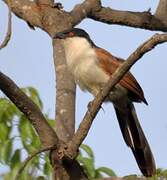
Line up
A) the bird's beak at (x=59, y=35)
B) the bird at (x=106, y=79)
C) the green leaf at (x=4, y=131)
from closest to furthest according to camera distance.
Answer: the green leaf at (x=4, y=131) → the bird's beak at (x=59, y=35) → the bird at (x=106, y=79)

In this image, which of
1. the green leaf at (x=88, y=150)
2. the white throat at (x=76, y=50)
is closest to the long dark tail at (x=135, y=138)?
the green leaf at (x=88, y=150)

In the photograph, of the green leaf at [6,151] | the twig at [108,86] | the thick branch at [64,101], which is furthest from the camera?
the green leaf at [6,151]

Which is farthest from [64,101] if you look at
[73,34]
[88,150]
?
[73,34]

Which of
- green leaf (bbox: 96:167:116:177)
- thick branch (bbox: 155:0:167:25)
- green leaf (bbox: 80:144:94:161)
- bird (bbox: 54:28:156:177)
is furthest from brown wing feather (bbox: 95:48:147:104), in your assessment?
green leaf (bbox: 96:167:116:177)

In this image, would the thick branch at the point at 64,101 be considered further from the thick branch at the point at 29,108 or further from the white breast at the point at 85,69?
the thick branch at the point at 29,108

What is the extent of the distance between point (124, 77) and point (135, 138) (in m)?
0.49

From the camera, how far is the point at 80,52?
484 centimetres

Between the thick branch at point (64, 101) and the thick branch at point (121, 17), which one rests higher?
the thick branch at point (121, 17)

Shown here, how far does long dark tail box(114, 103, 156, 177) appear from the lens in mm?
4121

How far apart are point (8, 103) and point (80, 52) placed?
0.90 m

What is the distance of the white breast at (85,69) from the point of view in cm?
459

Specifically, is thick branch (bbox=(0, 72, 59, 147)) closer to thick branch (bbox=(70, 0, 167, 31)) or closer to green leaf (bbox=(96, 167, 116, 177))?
green leaf (bbox=(96, 167, 116, 177))

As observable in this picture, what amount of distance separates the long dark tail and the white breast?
329 mm

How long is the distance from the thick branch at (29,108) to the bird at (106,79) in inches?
48.2
